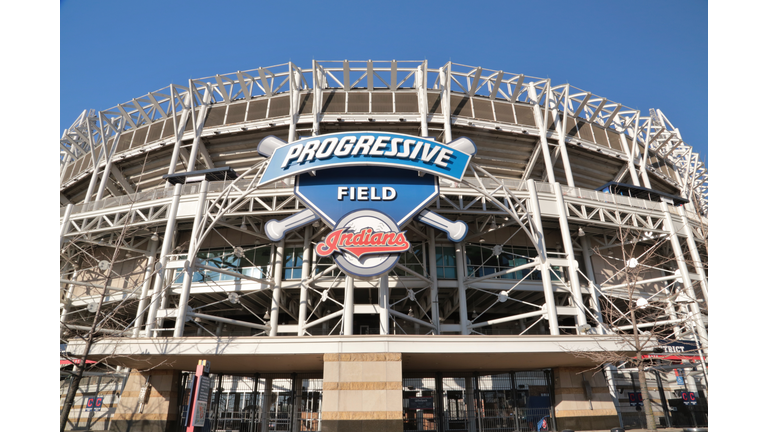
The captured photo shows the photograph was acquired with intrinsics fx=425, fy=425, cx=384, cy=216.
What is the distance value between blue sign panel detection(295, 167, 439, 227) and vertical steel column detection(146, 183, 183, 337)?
326 inches

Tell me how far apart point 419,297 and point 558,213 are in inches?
435

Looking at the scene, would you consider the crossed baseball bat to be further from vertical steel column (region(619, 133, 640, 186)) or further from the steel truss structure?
vertical steel column (region(619, 133, 640, 186))

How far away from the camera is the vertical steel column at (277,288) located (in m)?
24.7

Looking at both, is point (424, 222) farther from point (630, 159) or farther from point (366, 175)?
point (630, 159)

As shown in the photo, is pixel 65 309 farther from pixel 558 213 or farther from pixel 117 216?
pixel 558 213

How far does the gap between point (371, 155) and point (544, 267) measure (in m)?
10.6

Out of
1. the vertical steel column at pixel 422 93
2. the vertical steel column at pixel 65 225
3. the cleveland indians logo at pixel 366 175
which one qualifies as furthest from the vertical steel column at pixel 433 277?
the vertical steel column at pixel 65 225

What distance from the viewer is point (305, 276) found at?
2514 centimetres

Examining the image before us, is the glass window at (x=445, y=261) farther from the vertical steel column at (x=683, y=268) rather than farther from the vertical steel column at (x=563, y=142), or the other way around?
the vertical steel column at (x=683, y=268)

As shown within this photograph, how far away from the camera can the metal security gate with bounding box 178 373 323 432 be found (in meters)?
21.0

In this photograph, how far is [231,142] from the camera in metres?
31.6

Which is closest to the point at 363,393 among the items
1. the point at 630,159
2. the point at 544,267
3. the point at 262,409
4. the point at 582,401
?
the point at 262,409

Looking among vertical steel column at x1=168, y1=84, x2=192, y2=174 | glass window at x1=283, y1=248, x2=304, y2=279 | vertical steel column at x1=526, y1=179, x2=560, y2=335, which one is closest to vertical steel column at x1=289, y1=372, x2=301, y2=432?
glass window at x1=283, y1=248, x2=304, y2=279

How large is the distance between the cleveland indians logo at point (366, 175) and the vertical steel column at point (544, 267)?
5.10 m
